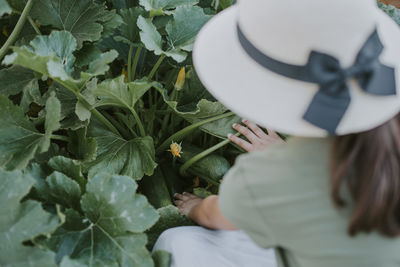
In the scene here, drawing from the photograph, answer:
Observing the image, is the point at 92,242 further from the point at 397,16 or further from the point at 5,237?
the point at 397,16

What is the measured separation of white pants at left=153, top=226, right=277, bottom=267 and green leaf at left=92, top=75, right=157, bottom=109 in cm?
37

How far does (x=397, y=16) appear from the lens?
151 centimetres

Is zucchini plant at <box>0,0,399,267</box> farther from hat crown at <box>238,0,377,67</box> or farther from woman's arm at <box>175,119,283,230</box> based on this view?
hat crown at <box>238,0,377,67</box>

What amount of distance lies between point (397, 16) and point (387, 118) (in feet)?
3.50

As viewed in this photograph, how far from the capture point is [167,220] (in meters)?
1.22

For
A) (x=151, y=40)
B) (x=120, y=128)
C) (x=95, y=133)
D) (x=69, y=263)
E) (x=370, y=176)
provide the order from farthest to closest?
(x=120, y=128), (x=95, y=133), (x=151, y=40), (x=69, y=263), (x=370, y=176)

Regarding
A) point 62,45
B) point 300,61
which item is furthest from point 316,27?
point 62,45

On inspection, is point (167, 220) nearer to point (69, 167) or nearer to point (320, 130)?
point (69, 167)

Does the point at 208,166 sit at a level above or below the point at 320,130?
below

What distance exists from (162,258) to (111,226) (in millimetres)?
144

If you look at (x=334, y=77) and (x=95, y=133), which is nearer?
(x=334, y=77)

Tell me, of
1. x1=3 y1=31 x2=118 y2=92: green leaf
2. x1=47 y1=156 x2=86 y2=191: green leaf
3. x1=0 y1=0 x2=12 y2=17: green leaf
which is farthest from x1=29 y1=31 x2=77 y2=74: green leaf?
x1=47 y1=156 x2=86 y2=191: green leaf

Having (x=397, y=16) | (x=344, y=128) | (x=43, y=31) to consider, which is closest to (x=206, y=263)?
(x=344, y=128)

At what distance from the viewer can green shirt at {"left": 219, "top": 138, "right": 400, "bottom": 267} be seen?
619 mm
